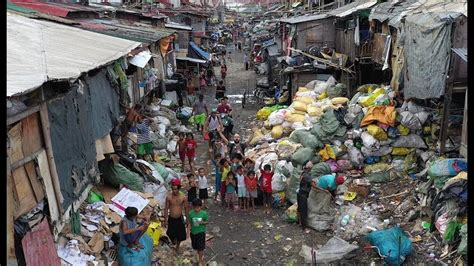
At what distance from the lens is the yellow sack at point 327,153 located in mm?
11531

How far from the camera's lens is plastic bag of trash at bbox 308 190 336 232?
8992 millimetres

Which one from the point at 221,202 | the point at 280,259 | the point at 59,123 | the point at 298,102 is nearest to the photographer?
the point at 59,123

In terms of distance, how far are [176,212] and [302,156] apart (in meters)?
4.60

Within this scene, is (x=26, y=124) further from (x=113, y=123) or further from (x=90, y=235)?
(x=113, y=123)

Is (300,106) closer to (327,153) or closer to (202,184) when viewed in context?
(327,153)

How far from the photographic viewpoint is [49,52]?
6.10 meters

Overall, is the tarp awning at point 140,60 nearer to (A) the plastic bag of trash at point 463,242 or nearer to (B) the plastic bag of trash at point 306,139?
(B) the plastic bag of trash at point 306,139

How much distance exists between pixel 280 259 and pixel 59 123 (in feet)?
14.3

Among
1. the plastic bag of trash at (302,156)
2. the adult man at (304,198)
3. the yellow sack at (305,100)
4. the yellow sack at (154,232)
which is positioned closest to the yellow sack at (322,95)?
the yellow sack at (305,100)

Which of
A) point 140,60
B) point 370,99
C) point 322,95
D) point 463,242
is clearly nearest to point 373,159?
point 370,99

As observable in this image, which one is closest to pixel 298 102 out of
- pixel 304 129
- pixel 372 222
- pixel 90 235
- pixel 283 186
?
pixel 304 129

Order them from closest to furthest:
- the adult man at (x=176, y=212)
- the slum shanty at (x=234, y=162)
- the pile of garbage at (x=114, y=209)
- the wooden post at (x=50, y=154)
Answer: the wooden post at (x=50, y=154)
the slum shanty at (x=234, y=162)
the pile of garbage at (x=114, y=209)
the adult man at (x=176, y=212)

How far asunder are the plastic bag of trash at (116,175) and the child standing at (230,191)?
195 cm

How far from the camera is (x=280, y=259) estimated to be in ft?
26.6
